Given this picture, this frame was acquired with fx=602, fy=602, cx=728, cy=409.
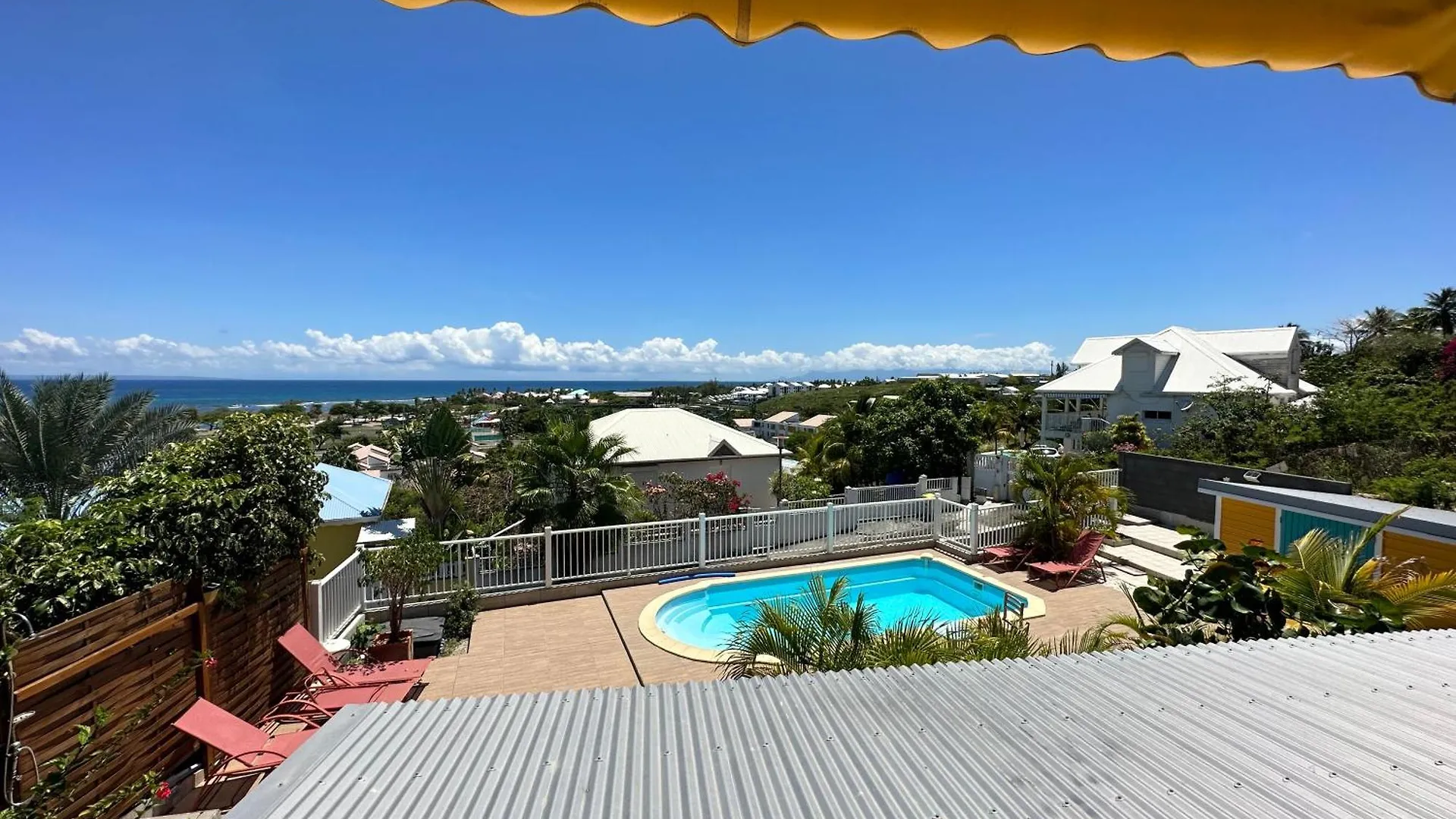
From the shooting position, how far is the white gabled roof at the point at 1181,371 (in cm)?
2188

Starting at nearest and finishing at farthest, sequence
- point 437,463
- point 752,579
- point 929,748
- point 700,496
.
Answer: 1. point 929,748
2. point 752,579
3. point 700,496
4. point 437,463

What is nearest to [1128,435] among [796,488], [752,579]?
[796,488]

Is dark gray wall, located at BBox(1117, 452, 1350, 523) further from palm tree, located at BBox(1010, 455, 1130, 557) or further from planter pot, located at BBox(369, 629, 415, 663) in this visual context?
planter pot, located at BBox(369, 629, 415, 663)

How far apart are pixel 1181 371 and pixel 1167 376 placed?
0.60 meters

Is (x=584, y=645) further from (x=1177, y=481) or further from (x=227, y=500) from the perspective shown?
(x=1177, y=481)

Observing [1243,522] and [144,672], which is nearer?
[144,672]

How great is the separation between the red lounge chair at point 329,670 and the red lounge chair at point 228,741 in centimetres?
119

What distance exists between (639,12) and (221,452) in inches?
231

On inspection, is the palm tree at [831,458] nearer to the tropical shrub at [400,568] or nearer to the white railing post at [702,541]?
the white railing post at [702,541]

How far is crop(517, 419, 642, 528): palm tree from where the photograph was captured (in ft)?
37.0

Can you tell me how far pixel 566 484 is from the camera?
11.4 metres

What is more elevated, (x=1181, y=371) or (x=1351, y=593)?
(x=1181, y=371)

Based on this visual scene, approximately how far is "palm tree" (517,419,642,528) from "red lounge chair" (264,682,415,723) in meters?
5.49

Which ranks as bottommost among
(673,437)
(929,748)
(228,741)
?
(228,741)
